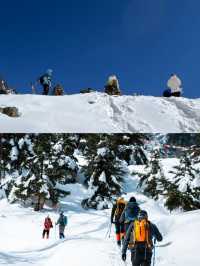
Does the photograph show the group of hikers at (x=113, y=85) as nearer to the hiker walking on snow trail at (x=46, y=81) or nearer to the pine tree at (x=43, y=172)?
the hiker walking on snow trail at (x=46, y=81)

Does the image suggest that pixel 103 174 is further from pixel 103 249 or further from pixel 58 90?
pixel 103 249

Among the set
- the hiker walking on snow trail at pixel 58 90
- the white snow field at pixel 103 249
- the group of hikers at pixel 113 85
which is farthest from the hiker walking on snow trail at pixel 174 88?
the white snow field at pixel 103 249

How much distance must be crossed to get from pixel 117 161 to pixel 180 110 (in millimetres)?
14752

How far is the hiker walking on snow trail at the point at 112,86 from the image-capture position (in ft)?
68.3

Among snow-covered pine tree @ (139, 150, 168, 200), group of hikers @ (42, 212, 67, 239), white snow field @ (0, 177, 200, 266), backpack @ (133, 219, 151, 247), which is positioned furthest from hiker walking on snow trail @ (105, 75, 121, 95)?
snow-covered pine tree @ (139, 150, 168, 200)

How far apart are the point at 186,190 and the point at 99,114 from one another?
1273 centimetres

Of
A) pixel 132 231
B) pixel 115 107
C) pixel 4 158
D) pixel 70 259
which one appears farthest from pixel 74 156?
pixel 132 231

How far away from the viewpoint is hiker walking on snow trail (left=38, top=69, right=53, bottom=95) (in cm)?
2103

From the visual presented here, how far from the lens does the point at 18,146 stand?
29016mm

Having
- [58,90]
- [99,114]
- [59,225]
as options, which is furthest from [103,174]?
[99,114]

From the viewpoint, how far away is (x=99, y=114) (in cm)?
1722

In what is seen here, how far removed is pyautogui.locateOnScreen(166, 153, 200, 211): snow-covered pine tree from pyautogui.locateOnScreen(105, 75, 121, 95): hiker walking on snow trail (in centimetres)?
861

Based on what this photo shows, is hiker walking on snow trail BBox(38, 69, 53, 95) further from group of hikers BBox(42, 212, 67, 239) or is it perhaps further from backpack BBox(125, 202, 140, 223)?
backpack BBox(125, 202, 140, 223)

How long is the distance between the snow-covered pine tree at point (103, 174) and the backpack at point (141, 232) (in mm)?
21558
